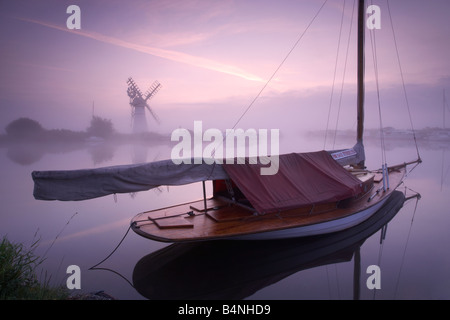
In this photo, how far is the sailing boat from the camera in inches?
224

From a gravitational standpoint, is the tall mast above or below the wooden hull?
above

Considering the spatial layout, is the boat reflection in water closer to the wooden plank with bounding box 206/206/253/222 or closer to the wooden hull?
the wooden hull

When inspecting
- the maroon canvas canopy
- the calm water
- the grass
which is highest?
the maroon canvas canopy

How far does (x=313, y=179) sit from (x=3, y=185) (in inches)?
887

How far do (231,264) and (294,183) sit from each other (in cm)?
275

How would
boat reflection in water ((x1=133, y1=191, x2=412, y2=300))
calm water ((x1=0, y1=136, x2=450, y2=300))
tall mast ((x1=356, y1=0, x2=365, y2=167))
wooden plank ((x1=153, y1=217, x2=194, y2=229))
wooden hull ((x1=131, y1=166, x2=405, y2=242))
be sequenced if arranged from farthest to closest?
tall mast ((x1=356, y1=0, x2=365, y2=167))
wooden plank ((x1=153, y1=217, x2=194, y2=229))
wooden hull ((x1=131, y1=166, x2=405, y2=242))
calm water ((x1=0, y1=136, x2=450, y2=300))
boat reflection in water ((x1=133, y1=191, x2=412, y2=300))

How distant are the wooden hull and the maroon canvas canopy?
17.2 inches

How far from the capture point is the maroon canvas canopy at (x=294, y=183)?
23.5 ft

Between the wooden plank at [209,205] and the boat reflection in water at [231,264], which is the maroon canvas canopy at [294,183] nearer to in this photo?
the boat reflection in water at [231,264]

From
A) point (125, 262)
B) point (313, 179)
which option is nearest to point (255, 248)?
point (313, 179)

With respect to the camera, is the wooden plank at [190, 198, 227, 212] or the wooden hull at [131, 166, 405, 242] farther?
the wooden plank at [190, 198, 227, 212]

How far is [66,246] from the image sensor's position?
9.00m

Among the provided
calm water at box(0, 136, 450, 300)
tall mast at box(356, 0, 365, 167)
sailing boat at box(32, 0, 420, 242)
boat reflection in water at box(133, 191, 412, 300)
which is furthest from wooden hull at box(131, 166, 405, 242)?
tall mast at box(356, 0, 365, 167)
